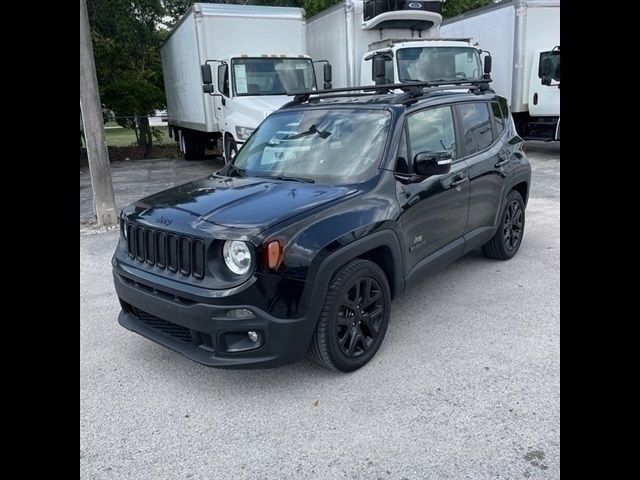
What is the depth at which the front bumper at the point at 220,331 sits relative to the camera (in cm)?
296

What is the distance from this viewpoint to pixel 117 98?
53.8 ft

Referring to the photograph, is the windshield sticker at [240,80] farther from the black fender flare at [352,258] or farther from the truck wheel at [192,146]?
the black fender flare at [352,258]

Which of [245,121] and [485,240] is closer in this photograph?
[485,240]

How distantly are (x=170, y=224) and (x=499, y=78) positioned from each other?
40.2ft

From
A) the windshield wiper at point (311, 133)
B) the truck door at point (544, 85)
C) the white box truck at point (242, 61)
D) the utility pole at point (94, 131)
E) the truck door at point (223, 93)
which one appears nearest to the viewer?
the windshield wiper at point (311, 133)

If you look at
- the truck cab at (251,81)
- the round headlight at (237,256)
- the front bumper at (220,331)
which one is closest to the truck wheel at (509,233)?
the front bumper at (220,331)

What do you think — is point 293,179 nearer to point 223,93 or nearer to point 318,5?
point 223,93

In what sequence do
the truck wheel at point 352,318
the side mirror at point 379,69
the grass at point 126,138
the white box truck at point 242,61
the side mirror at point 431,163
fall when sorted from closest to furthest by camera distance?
→ the truck wheel at point 352,318, the side mirror at point 431,163, the side mirror at point 379,69, the white box truck at point 242,61, the grass at point 126,138

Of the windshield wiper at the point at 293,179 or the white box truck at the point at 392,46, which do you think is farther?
the white box truck at the point at 392,46

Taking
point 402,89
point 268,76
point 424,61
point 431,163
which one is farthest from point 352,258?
point 268,76

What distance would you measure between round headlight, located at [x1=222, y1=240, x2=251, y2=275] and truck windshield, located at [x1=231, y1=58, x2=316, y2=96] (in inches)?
320

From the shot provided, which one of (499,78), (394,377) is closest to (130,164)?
(499,78)
